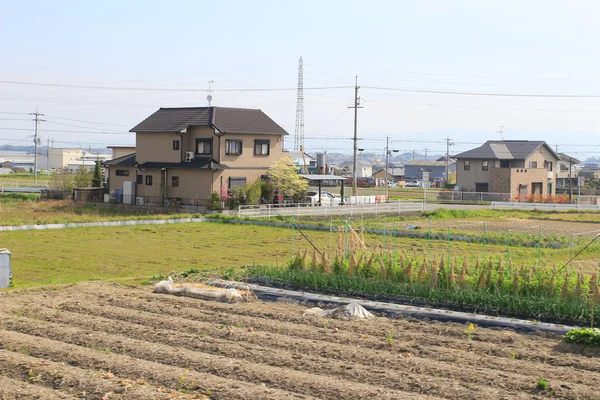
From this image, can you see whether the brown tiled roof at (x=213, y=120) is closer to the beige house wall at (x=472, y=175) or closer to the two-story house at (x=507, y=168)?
the two-story house at (x=507, y=168)

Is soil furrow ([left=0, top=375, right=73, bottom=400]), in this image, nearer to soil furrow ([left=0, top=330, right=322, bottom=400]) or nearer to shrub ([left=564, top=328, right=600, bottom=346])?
soil furrow ([left=0, top=330, right=322, bottom=400])

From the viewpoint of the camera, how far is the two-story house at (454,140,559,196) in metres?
53.3

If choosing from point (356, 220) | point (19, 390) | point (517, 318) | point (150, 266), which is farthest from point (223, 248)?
point (19, 390)

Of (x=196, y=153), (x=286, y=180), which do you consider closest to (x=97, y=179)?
(x=196, y=153)

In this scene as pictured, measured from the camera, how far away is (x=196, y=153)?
40.7m

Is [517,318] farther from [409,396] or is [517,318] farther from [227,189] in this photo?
[227,189]

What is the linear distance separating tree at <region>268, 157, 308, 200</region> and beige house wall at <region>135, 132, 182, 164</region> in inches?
204

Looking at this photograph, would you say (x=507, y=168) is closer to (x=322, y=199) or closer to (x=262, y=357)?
(x=322, y=199)

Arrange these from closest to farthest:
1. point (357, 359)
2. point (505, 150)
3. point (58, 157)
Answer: point (357, 359) → point (505, 150) → point (58, 157)

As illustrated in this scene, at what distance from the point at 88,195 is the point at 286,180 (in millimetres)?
11717

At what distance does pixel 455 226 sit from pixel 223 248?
11.3m

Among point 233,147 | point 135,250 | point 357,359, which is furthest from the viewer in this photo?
point 233,147

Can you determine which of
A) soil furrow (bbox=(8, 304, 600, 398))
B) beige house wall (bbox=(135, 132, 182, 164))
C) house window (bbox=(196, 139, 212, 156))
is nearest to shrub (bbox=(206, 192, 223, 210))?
house window (bbox=(196, 139, 212, 156))

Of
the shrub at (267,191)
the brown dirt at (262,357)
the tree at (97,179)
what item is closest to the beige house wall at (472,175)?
the shrub at (267,191)
